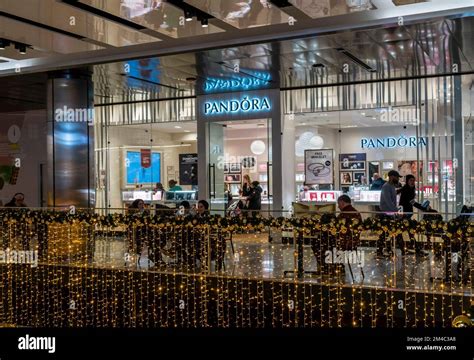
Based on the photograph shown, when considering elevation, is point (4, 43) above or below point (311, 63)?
above

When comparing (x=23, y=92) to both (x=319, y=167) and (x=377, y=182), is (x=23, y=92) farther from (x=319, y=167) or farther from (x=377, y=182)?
(x=377, y=182)

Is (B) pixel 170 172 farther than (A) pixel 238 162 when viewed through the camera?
Yes

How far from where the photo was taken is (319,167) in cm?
1259

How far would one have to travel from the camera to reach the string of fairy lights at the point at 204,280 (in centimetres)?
663

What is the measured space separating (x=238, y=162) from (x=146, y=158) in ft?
9.75

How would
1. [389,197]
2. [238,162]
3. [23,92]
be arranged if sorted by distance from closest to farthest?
[389,197], [23,92], [238,162]

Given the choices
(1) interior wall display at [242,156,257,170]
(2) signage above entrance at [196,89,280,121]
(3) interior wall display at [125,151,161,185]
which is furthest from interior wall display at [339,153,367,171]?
(3) interior wall display at [125,151,161,185]

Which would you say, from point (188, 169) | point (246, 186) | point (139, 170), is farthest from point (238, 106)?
point (139, 170)

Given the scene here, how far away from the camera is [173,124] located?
14.3 metres

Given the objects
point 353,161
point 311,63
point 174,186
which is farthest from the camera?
point 174,186

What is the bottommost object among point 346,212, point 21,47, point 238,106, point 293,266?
point 293,266

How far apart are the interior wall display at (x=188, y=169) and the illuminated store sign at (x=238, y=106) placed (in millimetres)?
1424

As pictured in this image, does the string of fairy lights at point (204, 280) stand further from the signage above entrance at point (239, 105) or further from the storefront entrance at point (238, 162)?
the signage above entrance at point (239, 105)

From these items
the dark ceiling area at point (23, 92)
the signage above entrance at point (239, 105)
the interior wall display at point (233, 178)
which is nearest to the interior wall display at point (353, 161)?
the signage above entrance at point (239, 105)
